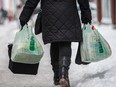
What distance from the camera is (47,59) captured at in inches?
436

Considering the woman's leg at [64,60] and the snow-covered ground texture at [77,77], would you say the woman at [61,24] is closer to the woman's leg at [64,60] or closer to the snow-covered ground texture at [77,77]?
the woman's leg at [64,60]

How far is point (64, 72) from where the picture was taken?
7.02 m

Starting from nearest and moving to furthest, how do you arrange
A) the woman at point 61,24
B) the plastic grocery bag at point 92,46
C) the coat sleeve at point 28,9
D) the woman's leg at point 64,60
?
the woman's leg at point 64,60
the woman at point 61,24
the coat sleeve at point 28,9
the plastic grocery bag at point 92,46

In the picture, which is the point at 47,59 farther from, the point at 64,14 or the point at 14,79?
the point at 64,14

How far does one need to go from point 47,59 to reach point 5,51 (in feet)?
8.08

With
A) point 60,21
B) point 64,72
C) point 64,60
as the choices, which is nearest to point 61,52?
point 64,60

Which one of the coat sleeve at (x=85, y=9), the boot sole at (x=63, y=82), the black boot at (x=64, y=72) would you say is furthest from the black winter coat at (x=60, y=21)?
the boot sole at (x=63, y=82)

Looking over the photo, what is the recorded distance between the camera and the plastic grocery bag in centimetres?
735

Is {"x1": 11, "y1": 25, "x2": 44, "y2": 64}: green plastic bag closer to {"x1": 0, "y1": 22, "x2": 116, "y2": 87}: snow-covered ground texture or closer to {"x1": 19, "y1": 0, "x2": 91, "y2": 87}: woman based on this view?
{"x1": 19, "y1": 0, "x2": 91, "y2": 87}: woman

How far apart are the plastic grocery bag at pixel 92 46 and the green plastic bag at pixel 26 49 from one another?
584mm

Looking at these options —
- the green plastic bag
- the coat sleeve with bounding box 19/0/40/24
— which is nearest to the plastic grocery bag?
the green plastic bag

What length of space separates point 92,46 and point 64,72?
0.63 meters

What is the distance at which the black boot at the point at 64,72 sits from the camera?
6.88 m

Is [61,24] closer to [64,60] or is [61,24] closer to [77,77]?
[64,60]
